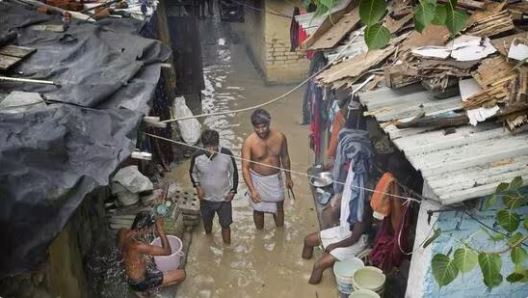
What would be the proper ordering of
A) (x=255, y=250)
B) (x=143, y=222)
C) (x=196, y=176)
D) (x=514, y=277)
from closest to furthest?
(x=514, y=277) < (x=143, y=222) < (x=196, y=176) < (x=255, y=250)

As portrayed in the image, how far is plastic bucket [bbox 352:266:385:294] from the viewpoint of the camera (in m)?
5.69

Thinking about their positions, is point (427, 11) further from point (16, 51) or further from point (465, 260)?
point (16, 51)

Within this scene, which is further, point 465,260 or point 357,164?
point 357,164

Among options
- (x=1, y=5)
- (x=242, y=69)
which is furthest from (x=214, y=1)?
(x=1, y=5)

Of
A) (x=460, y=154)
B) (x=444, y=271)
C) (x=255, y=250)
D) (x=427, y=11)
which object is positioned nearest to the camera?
(x=427, y=11)

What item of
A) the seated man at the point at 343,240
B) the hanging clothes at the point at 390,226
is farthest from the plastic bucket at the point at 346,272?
the hanging clothes at the point at 390,226

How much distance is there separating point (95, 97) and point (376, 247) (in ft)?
11.7

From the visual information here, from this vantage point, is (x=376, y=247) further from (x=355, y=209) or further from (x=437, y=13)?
(x=437, y=13)

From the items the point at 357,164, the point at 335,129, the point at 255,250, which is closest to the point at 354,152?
the point at 357,164

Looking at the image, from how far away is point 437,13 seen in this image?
2.10 meters

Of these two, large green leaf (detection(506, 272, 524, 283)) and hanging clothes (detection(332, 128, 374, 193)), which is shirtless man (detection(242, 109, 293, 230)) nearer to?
hanging clothes (detection(332, 128, 374, 193))

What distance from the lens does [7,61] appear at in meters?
5.70

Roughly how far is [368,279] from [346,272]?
342 mm

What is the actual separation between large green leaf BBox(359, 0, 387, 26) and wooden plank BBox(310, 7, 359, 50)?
4886mm
